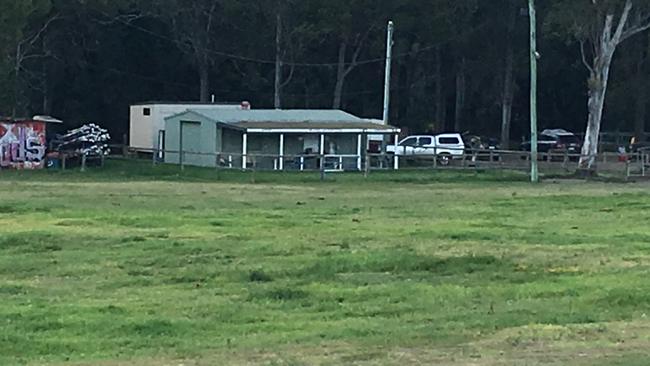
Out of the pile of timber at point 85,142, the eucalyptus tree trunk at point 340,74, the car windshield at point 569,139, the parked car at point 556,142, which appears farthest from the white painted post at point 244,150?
the car windshield at point 569,139

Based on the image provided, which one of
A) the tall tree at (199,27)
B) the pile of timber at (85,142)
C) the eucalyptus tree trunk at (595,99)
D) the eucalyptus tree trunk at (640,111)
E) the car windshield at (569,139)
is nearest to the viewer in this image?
the eucalyptus tree trunk at (595,99)

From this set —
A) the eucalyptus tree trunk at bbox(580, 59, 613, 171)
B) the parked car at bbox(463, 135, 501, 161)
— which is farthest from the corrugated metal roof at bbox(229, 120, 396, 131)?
the eucalyptus tree trunk at bbox(580, 59, 613, 171)

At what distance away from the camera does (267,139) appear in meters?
61.3

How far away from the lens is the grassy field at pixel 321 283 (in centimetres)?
1298

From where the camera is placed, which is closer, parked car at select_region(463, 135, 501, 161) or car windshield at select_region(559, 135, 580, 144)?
parked car at select_region(463, 135, 501, 161)

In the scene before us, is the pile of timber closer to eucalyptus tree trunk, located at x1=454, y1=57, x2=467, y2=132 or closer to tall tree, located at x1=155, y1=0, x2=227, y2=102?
tall tree, located at x1=155, y1=0, x2=227, y2=102

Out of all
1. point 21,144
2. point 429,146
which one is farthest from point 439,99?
point 21,144

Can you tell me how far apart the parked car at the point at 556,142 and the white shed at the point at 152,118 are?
18881 mm

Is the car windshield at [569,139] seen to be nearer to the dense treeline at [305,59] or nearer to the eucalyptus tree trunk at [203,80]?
the dense treeline at [305,59]

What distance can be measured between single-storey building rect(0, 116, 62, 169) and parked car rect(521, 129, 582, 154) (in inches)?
1163

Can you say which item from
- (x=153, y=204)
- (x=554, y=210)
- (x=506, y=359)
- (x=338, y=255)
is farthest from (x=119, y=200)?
(x=506, y=359)

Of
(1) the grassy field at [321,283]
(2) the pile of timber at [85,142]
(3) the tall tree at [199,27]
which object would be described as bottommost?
(1) the grassy field at [321,283]

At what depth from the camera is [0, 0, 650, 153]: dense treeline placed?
3024 inches

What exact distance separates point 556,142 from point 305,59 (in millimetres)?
15922
